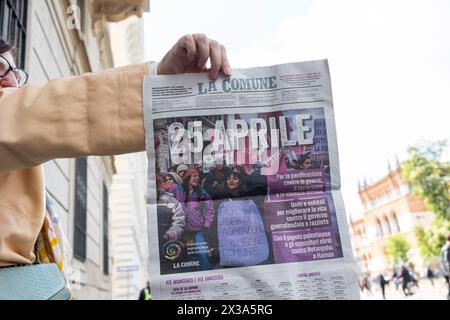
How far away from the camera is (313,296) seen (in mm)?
994

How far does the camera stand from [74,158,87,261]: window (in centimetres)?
599

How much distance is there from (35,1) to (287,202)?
3814mm

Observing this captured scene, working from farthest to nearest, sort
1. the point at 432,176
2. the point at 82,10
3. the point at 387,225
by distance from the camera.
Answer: the point at 387,225 < the point at 432,176 < the point at 82,10

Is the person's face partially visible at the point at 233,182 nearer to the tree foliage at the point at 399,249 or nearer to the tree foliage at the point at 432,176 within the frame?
the tree foliage at the point at 432,176

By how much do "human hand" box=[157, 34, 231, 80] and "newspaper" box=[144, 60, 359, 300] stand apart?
34mm

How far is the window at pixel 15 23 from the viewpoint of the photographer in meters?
3.02

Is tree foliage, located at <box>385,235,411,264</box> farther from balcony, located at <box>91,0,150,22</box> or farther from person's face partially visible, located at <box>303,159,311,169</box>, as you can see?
person's face partially visible, located at <box>303,159,311,169</box>

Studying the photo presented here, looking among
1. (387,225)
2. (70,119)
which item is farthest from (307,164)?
(387,225)

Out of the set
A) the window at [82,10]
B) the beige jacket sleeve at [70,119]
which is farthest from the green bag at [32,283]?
the window at [82,10]

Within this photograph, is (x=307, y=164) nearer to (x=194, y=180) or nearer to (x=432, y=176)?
(x=194, y=180)

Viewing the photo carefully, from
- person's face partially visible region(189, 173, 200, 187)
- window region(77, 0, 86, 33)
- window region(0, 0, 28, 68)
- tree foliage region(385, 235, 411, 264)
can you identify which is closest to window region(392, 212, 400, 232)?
tree foliage region(385, 235, 411, 264)

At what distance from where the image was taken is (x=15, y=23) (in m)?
3.39

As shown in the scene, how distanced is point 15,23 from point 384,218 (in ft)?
189
